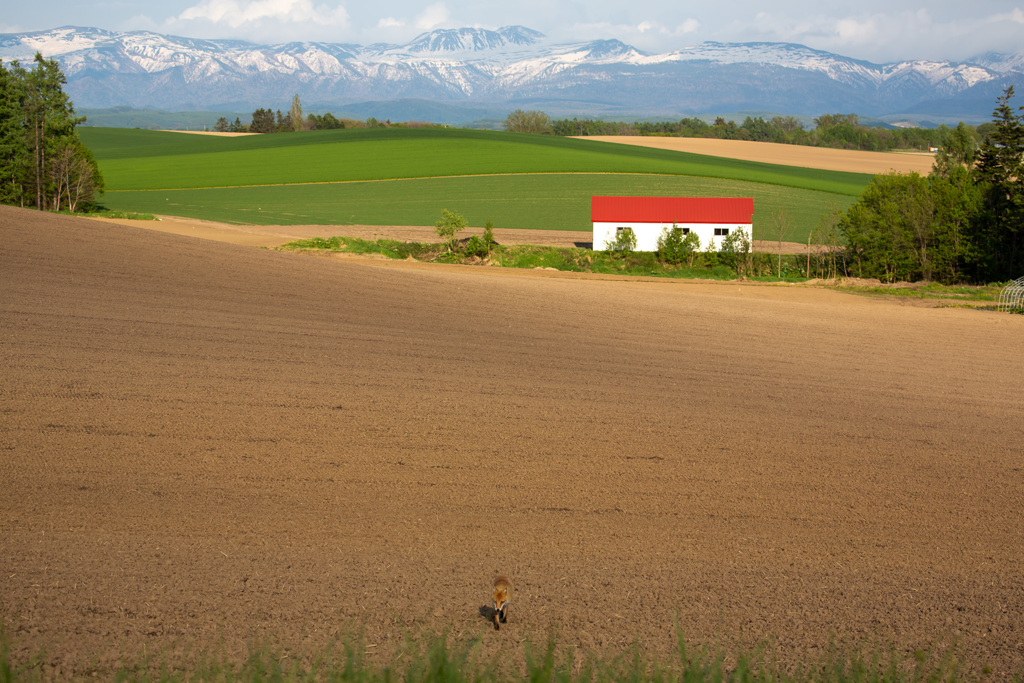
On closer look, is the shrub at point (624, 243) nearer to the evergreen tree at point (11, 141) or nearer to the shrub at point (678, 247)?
the shrub at point (678, 247)

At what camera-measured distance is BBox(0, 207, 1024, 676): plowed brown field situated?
269 inches

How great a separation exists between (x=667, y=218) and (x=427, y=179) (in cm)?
3969

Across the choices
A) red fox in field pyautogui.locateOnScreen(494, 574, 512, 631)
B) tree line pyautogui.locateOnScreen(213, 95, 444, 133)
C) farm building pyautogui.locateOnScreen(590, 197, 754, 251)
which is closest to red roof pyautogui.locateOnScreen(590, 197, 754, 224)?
farm building pyautogui.locateOnScreen(590, 197, 754, 251)

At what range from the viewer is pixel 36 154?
54688 mm

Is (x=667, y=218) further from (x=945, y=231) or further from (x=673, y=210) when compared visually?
(x=945, y=231)

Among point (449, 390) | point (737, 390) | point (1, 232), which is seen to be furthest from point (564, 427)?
point (1, 232)

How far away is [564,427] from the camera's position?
1212cm

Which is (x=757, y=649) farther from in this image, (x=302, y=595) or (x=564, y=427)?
(x=564, y=427)

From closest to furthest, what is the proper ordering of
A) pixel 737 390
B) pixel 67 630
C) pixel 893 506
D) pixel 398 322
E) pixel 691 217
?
1. pixel 67 630
2. pixel 893 506
3. pixel 737 390
4. pixel 398 322
5. pixel 691 217

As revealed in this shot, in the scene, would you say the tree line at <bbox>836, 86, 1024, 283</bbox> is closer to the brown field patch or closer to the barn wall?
the barn wall

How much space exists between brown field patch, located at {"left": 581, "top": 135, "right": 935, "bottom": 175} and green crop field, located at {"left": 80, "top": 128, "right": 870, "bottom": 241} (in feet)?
33.3

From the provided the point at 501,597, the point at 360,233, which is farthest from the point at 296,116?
the point at 501,597

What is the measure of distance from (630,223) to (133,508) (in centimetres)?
4069

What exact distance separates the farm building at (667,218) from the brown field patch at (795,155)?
59.5 m
